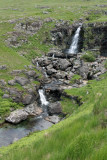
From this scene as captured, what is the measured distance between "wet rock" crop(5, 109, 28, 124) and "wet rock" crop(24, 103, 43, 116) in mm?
1038

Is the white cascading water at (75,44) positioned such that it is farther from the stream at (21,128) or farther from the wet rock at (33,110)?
the stream at (21,128)

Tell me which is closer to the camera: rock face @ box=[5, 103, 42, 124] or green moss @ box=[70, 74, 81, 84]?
rock face @ box=[5, 103, 42, 124]

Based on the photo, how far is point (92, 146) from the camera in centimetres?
555

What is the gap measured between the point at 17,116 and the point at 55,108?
233 inches

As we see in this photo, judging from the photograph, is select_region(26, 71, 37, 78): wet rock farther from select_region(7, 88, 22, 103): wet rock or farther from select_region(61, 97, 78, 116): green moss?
select_region(61, 97, 78, 116): green moss

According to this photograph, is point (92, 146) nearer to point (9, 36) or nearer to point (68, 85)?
point (68, 85)

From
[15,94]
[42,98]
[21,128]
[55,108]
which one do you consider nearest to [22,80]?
[15,94]

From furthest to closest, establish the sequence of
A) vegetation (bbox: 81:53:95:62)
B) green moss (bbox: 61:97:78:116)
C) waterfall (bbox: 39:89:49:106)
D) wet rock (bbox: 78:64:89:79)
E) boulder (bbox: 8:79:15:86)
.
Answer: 1. vegetation (bbox: 81:53:95:62)
2. wet rock (bbox: 78:64:89:79)
3. boulder (bbox: 8:79:15:86)
4. waterfall (bbox: 39:89:49:106)
5. green moss (bbox: 61:97:78:116)

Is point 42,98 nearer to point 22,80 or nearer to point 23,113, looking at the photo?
point 22,80

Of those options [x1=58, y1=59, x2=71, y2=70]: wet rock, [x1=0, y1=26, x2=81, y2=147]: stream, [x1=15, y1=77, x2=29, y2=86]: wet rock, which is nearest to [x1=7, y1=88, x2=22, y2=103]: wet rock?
[x1=15, y1=77, x2=29, y2=86]: wet rock

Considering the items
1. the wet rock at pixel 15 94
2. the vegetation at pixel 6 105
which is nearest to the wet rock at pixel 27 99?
the wet rock at pixel 15 94

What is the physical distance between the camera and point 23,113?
25547mm

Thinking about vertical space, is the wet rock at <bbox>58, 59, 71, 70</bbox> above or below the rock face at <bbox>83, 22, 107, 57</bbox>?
below

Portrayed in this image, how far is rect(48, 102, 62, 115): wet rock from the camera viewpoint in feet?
89.1
